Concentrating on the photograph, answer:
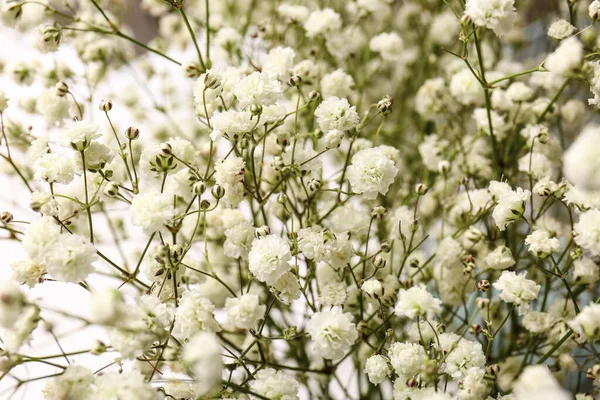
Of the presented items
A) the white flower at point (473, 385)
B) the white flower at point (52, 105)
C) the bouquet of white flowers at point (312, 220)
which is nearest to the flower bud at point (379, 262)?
the bouquet of white flowers at point (312, 220)

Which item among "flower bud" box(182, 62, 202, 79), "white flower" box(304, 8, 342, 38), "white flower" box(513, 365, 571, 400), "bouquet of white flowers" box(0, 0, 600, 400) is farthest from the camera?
"white flower" box(304, 8, 342, 38)

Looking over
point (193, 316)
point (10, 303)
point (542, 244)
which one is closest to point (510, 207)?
point (542, 244)

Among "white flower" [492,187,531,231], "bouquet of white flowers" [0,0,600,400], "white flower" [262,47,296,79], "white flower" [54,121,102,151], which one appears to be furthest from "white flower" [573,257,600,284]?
"white flower" [54,121,102,151]

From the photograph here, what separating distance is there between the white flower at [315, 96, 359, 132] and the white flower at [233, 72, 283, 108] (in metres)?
0.04

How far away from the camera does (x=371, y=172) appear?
1.53 feet

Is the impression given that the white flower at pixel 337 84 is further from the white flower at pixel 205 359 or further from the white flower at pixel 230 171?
the white flower at pixel 205 359

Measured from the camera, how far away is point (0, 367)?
0.40 m

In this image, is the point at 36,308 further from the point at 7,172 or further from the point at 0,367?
the point at 7,172

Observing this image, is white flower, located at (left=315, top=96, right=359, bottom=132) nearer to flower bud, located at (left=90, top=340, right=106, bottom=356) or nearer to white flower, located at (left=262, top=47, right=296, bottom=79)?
white flower, located at (left=262, top=47, right=296, bottom=79)

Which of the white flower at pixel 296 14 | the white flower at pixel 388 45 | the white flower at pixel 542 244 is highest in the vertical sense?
the white flower at pixel 296 14

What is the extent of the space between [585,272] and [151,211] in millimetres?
368

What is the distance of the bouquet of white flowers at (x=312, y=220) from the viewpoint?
40cm

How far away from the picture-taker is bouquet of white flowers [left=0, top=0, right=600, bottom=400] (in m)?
0.40

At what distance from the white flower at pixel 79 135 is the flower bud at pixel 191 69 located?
0.33 ft
